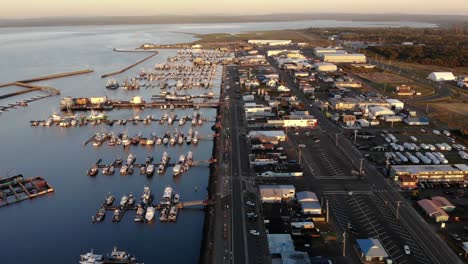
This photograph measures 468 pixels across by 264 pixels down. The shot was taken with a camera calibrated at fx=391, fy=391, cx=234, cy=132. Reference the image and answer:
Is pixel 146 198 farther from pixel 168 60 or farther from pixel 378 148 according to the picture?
pixel 168 60

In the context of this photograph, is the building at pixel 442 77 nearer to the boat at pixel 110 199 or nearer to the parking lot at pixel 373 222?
the parking lot at pixel 373 222

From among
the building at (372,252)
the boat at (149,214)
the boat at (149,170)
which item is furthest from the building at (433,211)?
the boat at (149,170)

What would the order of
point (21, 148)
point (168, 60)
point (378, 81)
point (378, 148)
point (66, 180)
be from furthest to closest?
1. point (168, 60)
2. point (378, 81)
3. point (21, 148)
4. point (378, 148)
5. point (66, 180)

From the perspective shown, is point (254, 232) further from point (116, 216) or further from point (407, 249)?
point (116, 216)

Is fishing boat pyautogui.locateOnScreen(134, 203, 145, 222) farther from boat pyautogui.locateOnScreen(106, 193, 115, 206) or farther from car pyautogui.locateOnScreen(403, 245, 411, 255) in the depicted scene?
car pyautogui.locateOnScreen(403, 245, 411, 255)

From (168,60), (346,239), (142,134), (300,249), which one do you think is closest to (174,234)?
(300,249)

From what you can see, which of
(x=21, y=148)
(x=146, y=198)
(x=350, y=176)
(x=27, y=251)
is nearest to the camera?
(x=27, y=251)

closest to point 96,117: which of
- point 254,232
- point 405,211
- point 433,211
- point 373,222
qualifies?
point 254,232
